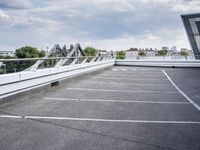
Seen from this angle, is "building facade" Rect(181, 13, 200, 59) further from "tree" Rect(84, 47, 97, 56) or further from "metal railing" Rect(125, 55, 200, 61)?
"tree" Rect(84, 47, 97, 56)

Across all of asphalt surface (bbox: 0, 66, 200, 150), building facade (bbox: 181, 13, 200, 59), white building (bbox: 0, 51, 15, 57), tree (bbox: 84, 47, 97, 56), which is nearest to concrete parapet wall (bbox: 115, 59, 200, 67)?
tree (bbox: 84, 47, 97, 56)

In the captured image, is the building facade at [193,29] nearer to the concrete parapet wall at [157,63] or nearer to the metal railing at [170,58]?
the metal railing at [170,58]

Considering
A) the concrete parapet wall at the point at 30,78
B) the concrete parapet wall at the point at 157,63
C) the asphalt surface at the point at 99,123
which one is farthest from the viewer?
the concrete parapet wall at the point at 157,63

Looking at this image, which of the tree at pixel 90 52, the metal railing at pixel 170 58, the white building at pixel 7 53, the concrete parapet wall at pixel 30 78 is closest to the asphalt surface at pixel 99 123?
the concrete parapet wall at pixel 30 78

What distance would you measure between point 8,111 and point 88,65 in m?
11.4

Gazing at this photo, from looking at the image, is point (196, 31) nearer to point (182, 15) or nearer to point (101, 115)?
point (182, 15)

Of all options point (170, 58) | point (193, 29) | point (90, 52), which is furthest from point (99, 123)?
point (193, 29)

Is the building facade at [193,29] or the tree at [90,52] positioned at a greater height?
the building facade at [193,29]

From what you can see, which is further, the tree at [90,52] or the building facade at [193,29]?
the building facade at [193,29]

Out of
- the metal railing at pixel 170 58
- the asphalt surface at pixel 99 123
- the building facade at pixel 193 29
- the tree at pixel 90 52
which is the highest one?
the building facade at pixel 193 29

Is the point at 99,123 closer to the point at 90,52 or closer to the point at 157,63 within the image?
the point at 90,52

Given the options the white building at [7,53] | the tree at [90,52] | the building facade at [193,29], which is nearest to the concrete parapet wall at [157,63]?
the tree at [90,52]

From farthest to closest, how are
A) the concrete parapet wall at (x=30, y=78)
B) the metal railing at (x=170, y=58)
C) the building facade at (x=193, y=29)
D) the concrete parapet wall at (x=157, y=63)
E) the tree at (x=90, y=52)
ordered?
the building facade at (x=193, y=29), the metal railing at (x=170, y=58), the concrete parapet wall at (x=157, y=63), the tree at (x=90, y=52), the concrete parapet wall at (x=30, y=78)

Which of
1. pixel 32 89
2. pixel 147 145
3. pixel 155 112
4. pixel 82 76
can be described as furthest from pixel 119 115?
pixel 82 76
